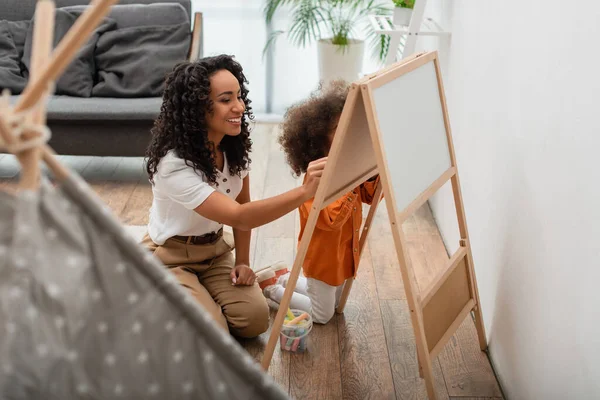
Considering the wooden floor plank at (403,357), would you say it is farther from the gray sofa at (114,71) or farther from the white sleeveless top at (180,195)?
the gray sofa at (114,71)

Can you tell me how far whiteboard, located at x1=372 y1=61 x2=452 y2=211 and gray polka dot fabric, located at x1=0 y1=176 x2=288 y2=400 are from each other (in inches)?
32.6

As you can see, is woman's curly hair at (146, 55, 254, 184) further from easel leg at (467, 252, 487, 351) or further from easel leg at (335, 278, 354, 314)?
easel leg at (467, 252, 487, 351)

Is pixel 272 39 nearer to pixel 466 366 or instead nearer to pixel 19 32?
pixel 19 32

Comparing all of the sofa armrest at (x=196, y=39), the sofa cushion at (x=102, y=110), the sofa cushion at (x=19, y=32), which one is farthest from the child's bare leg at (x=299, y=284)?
the sofa cushion at (x=19, y=32)

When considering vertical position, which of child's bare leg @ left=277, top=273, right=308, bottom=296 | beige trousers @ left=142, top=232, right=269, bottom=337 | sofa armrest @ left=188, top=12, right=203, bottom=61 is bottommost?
child's bare leg @ left=277, top=273, right=308, bottom=296

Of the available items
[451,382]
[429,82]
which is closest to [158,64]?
[429,82]

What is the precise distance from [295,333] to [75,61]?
7.39ft

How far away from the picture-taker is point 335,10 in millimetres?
4648

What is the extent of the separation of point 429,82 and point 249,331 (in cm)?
99

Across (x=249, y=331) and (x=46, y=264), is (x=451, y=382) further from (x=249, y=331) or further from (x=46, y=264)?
(x=46, y=264)

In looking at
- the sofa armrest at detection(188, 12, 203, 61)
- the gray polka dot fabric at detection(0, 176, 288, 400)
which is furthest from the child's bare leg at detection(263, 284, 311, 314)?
the sofa armrest at detection(188, 12, 203, 61)

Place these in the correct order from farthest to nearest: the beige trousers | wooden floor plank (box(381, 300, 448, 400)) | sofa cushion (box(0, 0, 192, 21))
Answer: sofa cushion (box(0, 0, 192, 21))
the beige trousers
wooden floor plank (box(381, 300, 448, 400))

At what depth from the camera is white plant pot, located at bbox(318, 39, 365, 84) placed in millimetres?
4430

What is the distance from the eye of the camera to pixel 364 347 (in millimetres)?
2336
